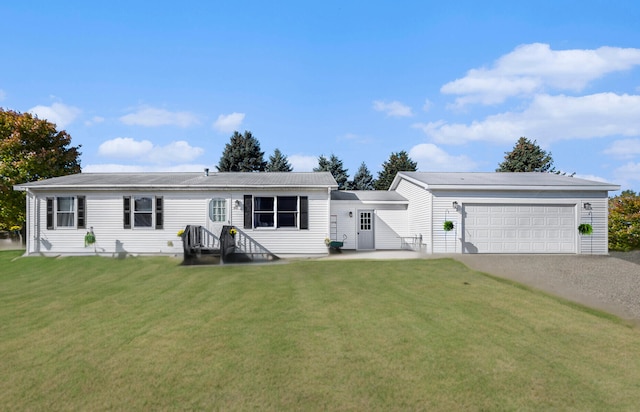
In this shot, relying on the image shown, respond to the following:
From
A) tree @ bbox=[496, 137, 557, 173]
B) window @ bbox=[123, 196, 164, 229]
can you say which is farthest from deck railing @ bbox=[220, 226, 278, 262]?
tree @ bbox=[496, 137, 557, 173]

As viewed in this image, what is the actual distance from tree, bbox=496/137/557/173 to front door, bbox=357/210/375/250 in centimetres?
2757

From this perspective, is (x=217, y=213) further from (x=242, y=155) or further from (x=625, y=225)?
(x=242, y=155)

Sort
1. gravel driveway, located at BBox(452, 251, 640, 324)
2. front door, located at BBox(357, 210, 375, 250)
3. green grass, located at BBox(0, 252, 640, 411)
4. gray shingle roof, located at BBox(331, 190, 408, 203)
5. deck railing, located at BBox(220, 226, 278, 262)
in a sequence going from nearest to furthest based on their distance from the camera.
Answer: green grass, located at BBox(0, 252, 640, 411) → gravel driveway, located at BBox(452, 251, 640, 324) → deck railing, located at BBox(220, 226, 278, 262) → front door, located at BBox(357, 210, 375, 250) → gray shingle roof, located at BBox(331, 190, 408, 203)

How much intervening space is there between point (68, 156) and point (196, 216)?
17.9 m

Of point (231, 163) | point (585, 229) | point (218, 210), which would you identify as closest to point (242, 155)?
point (231, 163)

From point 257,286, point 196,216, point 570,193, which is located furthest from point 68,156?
point 570,193

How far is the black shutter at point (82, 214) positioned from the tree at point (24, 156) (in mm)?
11562

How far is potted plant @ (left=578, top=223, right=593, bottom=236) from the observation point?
1617cm

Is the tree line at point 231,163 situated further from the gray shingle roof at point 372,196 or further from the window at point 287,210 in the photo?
the window at point 287,210

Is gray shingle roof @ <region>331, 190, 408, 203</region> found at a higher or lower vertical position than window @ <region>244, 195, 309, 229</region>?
higher

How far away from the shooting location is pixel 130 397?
4926mm

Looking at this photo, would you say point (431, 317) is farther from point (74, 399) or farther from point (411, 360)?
point (74, 399)

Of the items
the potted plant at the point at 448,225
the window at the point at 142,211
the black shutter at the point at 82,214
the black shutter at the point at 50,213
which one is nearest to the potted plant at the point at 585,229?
the potted plant at the point at 448,225

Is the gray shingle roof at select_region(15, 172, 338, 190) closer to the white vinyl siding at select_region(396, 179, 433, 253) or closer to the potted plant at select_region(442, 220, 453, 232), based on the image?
the white vinyl siding at select_region(396, 179, 433, 253)
